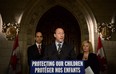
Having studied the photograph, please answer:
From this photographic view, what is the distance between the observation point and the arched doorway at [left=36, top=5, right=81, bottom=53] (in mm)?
6820

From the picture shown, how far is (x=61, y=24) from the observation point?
6.91 meters

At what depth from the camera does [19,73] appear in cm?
584

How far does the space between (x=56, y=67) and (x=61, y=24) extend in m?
4.24

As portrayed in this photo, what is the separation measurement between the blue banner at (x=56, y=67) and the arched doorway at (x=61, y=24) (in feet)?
13.4

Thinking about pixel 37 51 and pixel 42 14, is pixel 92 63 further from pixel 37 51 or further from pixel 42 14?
pixel 42 14

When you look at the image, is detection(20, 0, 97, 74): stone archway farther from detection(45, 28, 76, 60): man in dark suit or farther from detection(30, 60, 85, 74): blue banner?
detection(30, 60, 85, 74): blue banner

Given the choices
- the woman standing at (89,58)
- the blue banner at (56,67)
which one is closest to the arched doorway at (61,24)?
the woman standing at (89,58)

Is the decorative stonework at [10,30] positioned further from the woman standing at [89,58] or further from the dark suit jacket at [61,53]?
the dark suit jacket at [61,53]

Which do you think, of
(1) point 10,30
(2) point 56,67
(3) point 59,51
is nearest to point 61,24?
(1) point 10,30

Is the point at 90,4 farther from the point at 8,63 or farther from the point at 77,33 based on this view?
the point at 8,63

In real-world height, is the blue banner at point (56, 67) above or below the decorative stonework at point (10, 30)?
below

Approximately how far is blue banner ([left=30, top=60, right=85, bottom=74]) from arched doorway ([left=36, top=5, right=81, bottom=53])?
408 cm

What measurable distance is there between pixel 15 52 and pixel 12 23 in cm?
76

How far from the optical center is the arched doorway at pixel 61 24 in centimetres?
682
